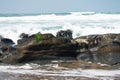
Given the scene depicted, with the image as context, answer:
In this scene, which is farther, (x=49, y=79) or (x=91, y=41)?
(x=91, y=41)

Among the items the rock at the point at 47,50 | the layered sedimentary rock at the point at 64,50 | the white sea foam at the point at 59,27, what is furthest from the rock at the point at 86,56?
the white sea foam at the point at 59,27

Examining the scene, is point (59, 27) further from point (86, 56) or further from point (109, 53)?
point (109, 53)

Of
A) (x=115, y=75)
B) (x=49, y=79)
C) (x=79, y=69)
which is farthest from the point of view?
(x=79, y=69)

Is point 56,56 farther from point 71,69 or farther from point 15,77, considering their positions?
point 15,77

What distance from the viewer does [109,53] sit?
17.0 metres

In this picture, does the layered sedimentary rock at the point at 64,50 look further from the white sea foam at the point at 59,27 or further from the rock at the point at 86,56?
the white sea foam at the point at 59,27

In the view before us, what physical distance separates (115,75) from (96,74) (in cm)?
71

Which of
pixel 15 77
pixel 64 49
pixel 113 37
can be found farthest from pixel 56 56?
pixel 15 77

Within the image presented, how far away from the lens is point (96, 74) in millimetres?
13875

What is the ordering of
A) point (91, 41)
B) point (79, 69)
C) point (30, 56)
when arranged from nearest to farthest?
point (79, 69)
point (30, 56)
point (91, 41)

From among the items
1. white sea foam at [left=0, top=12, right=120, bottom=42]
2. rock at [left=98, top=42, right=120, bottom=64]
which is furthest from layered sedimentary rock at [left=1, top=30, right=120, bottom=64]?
white sea foam at [left=0, top=12, right=120, bottom=42]

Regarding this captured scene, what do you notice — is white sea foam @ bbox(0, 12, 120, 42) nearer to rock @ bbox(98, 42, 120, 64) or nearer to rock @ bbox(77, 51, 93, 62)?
rock @ bbox(77, 51, 93, 62)

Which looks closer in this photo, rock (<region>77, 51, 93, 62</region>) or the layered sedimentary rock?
the layered sedimentary rock

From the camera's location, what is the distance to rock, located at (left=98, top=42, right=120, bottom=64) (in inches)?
651
